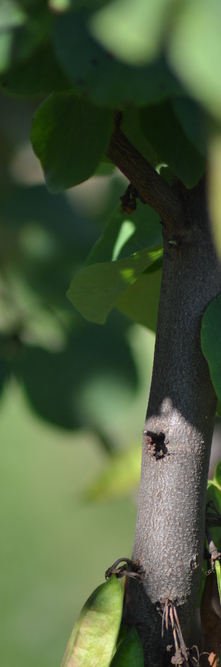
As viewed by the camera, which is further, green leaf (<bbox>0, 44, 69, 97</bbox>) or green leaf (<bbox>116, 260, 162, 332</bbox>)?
green leaf (<bbox>116, 260, 162, 332</bbox>)

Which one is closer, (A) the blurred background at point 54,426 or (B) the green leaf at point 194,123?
(B) the green leaf at point 194,123

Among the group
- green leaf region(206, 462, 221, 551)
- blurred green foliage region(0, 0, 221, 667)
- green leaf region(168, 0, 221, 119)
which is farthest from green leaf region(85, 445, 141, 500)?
green leaf region(168, 0, 221, 119)

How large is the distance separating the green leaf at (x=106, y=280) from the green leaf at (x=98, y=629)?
4.9 inches

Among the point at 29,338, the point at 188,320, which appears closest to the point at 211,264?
the point at 188,320

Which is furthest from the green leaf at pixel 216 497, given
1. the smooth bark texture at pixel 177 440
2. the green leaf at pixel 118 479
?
the green leaf at pixel 118 479

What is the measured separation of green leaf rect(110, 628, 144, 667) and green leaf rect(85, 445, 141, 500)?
214 millimetres

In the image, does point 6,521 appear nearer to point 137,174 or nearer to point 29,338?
point 29,338

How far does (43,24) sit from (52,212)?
0.46 m

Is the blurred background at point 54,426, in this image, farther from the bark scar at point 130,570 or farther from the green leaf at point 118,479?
the bark scar at point 130,570

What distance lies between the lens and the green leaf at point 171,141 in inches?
8.3

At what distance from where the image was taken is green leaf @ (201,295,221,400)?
0.80 ft

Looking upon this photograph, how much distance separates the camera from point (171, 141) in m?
0.21

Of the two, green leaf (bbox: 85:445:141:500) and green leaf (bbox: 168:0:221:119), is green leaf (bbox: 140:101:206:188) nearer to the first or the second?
green leaf (bbox: 168:0:221:119)

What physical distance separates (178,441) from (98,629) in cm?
8
